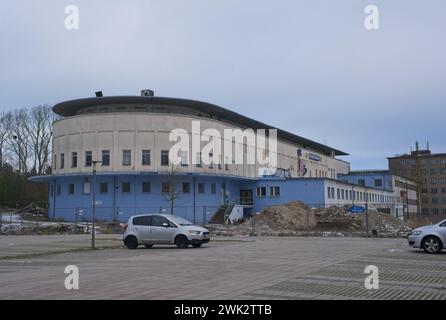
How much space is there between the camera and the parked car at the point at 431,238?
68.0 ft

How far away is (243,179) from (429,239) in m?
46.3

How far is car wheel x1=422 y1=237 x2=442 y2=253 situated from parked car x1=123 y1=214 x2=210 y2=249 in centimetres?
978

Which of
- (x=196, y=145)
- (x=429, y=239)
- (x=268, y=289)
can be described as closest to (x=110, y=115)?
(x=196, y=145)

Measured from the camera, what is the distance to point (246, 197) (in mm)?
69938

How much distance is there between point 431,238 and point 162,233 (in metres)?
11.6

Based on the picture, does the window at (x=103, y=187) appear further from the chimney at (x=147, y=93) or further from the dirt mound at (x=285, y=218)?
the dirt mound at (x=285, y=218)

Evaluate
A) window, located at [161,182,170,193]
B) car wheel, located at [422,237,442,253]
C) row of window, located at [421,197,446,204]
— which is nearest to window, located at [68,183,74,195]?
window, located at [161,182,170,193]

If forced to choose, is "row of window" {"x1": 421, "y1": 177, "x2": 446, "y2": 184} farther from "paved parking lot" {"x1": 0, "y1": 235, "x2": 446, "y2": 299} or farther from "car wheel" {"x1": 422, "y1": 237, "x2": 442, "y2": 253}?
"paved parking lot" {"x1": 0, "y1": 235, "x2": 446, "y2": 299}

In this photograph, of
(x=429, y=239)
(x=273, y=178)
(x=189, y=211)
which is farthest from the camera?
(x=273, y=178)

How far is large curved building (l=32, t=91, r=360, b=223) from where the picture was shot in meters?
59.4

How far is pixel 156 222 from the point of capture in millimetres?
25297

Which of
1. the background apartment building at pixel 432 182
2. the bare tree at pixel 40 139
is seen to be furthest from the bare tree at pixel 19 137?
the background apartment building at pixel 432 182

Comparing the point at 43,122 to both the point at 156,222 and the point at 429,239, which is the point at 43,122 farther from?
the point at 429,239
